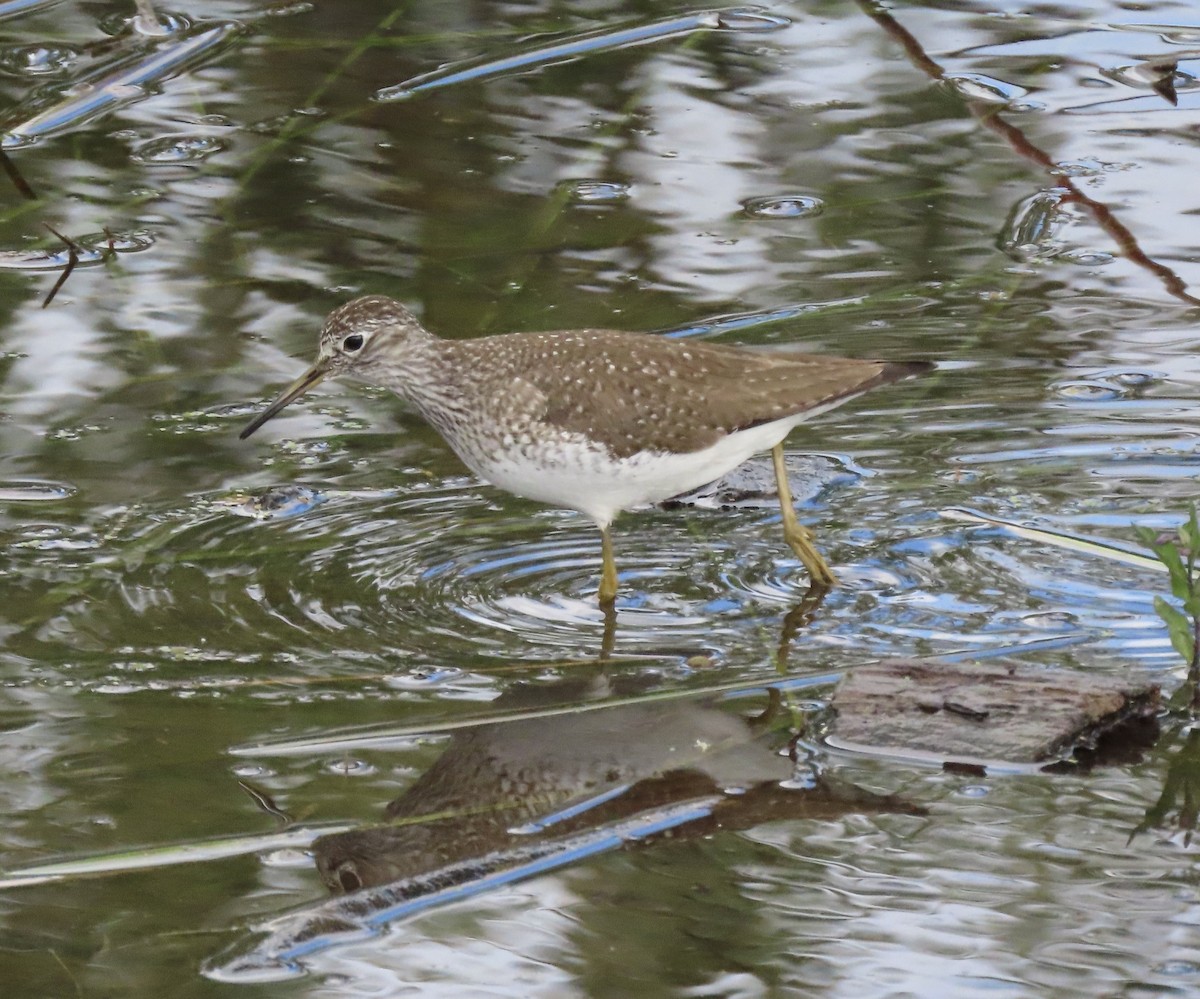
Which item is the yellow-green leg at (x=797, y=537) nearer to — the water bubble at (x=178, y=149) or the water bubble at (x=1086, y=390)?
the water bubble at (x=1086, y=390)

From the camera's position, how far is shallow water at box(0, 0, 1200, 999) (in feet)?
14.0

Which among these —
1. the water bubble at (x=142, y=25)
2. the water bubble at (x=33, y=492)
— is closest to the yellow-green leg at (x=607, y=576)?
the water bubble at (x=33, y=492)

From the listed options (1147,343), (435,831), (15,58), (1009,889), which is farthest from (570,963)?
(15,58)

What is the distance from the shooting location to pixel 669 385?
623cm

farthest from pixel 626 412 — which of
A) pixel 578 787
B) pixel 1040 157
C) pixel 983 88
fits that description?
pixel 983 88

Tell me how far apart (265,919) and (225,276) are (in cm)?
Answer: 457

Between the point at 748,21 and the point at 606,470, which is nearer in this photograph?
the point at 606,470

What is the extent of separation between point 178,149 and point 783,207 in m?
3.02

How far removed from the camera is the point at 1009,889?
427cm

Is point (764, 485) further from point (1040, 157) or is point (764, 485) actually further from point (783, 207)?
point (1040, 157)

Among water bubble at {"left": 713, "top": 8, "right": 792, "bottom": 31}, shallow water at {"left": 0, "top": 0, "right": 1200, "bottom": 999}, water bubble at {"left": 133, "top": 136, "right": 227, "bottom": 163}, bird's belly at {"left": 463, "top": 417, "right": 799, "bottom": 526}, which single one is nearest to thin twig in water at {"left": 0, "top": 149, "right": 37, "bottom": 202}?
shallow water at {"left": 0, "top": 0, "right": 1200, "bottom": 999}

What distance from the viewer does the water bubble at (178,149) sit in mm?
9359

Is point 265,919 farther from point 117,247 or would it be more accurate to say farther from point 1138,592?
point 117,247

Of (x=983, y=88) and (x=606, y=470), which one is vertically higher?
(x=983, y=88)
